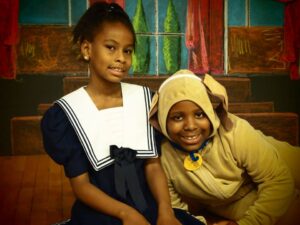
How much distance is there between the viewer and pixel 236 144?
4.10 feet

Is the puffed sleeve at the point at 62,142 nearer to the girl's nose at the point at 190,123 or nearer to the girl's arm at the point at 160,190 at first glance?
the girl's arm at the point at 160,190

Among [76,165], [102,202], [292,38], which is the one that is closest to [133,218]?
[102,202]

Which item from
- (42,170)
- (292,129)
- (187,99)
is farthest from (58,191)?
(292,129)

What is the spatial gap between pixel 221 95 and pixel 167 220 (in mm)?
372

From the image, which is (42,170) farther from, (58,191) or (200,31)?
(200,31)

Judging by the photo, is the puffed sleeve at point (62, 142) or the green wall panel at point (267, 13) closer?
the puffed sleeve at point (62, 142)

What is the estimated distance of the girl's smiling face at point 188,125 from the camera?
1.20 metres

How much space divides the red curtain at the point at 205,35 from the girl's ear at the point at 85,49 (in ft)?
1.86

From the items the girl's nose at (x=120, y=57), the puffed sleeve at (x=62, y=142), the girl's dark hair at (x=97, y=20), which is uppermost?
the girl's dark hair at (x=97, y=20)

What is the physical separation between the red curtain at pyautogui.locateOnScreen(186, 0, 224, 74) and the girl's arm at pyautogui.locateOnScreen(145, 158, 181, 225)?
2.00ft

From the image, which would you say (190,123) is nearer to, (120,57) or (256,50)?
(120,57)

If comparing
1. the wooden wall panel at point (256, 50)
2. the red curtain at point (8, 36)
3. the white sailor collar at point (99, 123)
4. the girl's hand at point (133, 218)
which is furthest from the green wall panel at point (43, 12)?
the girl's hand at point (133, 218)

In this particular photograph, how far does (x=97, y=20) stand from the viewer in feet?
3.96

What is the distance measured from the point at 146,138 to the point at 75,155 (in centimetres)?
21
